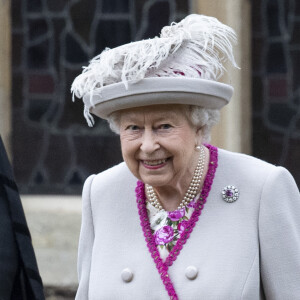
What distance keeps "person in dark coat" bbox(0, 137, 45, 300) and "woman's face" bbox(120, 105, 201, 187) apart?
21.2 inches

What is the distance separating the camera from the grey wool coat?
3.71 meters

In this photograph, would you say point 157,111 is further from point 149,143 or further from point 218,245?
point 218,245

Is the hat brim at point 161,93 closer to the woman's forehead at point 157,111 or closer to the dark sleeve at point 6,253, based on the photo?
the woman's forehead at point 157,111

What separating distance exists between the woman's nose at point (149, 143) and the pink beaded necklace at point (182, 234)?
303 mm

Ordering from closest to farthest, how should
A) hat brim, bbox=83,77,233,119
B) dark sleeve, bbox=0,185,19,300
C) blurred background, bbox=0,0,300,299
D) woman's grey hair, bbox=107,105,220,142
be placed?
hat brim, bbox=83,77,233,119
woman's grey hair, bbox=107,105,220,142
dark sleeve, bbox=0,185,19,300
blurred background, bbox=0,0,300,299

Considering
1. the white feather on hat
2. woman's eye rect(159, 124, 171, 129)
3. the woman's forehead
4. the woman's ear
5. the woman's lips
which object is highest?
the white feather on hat

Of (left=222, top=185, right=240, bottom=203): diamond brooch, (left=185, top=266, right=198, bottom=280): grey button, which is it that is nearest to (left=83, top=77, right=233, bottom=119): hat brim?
(left=222, top=185, right=240, bottom=203): diamond brooch

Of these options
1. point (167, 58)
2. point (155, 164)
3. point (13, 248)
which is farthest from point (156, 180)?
point (13, 248)

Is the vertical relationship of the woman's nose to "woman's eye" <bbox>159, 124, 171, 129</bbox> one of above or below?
below

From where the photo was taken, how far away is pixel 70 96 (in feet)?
24.3

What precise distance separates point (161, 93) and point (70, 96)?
3792 millimetres

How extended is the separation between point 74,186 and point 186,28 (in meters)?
3.83

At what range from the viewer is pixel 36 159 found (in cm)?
750

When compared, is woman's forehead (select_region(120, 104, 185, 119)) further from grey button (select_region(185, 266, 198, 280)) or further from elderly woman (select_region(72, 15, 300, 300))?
grey button (select_region(185, 266, 198, 280))
